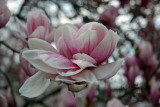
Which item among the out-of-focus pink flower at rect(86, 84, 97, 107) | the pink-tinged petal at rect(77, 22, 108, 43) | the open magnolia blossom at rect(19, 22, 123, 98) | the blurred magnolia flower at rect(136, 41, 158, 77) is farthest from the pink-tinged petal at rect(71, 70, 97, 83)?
the blurred magnolia flower at rect(136, 41, 158, 77)

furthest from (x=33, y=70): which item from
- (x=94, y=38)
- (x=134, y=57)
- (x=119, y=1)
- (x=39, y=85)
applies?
(x=119, y=1)

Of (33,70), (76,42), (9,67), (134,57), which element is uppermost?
(76,42)

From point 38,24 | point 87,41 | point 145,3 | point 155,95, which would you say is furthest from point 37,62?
point 145,3

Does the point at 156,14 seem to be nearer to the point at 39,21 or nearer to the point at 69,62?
the point at 39,21

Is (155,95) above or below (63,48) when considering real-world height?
below

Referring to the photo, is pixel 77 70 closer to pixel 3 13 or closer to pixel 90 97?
pixel 3 13

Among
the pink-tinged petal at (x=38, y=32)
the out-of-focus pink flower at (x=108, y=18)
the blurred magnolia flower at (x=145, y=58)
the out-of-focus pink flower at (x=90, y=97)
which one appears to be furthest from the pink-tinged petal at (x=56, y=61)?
the out-of-focus pink flower at (x=108, y=18)
